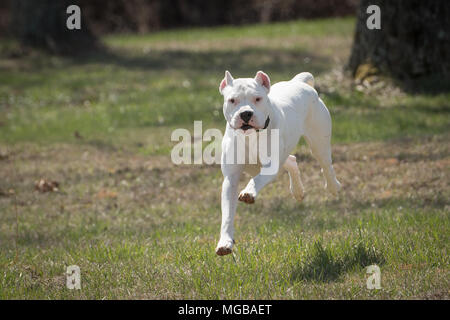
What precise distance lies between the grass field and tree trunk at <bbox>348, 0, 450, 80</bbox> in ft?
1.49

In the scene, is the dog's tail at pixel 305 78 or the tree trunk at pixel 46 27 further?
the tree trunk at pixel 46 27

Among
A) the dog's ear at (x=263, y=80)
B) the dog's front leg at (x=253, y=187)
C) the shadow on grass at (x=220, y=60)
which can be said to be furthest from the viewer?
the shadow on grass at (x=220, y=60)

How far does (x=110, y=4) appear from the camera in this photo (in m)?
28.6

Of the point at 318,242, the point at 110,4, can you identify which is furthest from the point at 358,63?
the point at 110,4

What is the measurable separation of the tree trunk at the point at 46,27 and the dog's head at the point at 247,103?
14.0 metres

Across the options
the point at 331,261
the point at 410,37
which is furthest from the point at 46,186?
the point at 410,37

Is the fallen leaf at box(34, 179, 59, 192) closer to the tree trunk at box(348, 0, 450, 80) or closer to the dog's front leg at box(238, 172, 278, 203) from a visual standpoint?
the dog's front leg at box(238, 172, 278, 203)

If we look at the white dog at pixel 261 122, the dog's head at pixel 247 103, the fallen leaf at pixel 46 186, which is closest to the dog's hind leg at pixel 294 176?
the white dog at pixel 261 122

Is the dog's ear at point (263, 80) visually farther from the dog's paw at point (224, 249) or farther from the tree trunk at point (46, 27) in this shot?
the tree trunk at point (46, 27)

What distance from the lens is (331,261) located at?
5090 millimetres

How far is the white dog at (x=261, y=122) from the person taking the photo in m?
4.55

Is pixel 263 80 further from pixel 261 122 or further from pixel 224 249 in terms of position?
pixel 224 249

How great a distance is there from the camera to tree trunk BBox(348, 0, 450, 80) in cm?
1163

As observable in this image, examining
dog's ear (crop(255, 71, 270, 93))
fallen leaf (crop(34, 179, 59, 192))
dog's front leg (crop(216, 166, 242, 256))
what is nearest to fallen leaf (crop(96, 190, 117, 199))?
fallen leaf (crop(34, 179, 59, 192))
